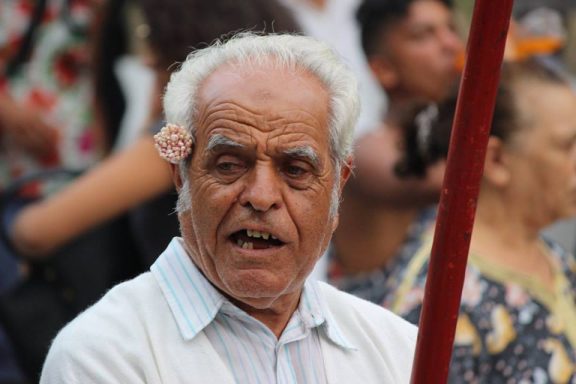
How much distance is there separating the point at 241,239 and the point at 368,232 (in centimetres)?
358

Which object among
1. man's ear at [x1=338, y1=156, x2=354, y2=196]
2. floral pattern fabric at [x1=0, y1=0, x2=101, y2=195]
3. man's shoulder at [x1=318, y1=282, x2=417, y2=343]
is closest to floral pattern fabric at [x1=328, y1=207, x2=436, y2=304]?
floral pattern fabric at [x1=0, y1=0, x2=101, y2=195]

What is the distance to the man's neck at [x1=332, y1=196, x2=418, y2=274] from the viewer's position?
6.14m

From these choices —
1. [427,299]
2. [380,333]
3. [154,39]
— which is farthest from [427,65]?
[427,299]

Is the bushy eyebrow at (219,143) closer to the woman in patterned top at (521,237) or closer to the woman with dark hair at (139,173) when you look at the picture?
the woman in patterned top at (521,237)

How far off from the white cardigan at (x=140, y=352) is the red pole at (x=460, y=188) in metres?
0.45

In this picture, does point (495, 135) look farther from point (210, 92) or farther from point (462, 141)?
point (462, 141)

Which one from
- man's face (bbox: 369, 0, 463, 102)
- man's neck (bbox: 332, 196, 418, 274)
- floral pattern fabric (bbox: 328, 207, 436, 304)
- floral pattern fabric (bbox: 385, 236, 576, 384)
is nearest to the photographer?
floral pattern fabric (bbox: 385, 236, 576, 384)

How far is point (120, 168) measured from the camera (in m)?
5.68

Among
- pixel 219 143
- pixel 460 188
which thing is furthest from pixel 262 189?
pixel 460 188

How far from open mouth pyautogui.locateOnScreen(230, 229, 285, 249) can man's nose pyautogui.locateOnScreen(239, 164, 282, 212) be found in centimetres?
6

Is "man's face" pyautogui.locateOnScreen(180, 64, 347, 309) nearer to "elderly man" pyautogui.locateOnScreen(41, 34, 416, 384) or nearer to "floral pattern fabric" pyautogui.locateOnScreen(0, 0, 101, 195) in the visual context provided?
"elderly man" pyautogui.locateOnScreen(41, 34, 416, 384)

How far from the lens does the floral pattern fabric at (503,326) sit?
4941 mm

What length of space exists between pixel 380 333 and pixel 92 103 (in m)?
3.40

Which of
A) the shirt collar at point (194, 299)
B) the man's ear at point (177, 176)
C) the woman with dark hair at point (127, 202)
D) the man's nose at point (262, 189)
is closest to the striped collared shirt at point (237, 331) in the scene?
the shirt collar at point (194, 299)
